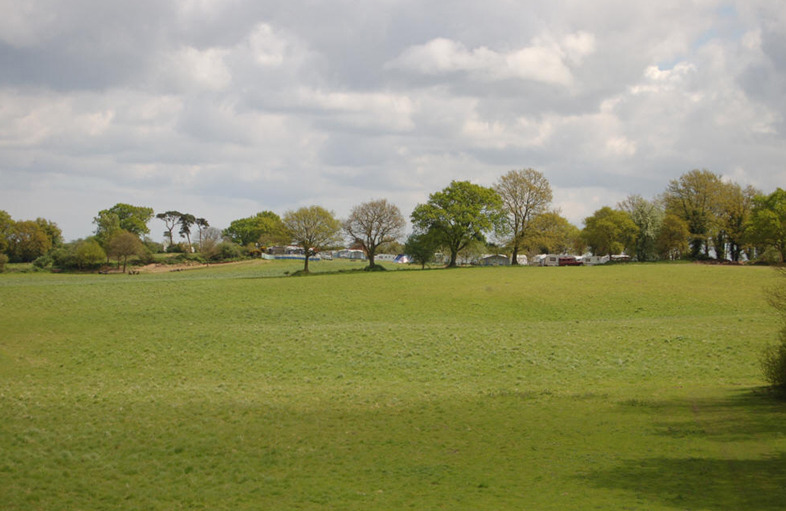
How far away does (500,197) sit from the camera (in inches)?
3442

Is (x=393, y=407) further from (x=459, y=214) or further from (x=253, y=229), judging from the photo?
(x=253, y=229)

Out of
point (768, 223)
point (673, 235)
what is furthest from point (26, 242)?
point (768, 223)

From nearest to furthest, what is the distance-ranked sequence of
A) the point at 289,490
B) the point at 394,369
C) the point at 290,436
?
the point at 289,490 → the point at 290,436 → the point at 394,369

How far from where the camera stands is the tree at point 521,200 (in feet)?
285

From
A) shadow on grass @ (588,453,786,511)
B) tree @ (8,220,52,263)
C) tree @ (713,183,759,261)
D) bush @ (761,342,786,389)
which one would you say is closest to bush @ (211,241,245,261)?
tree @ (8,220,52,263)

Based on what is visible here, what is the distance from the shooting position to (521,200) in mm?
87938

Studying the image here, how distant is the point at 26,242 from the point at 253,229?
68970 millimetres

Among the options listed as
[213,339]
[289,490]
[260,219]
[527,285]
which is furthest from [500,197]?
[260,219]

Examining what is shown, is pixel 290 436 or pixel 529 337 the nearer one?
pixel 290 436

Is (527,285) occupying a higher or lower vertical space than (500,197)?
lower

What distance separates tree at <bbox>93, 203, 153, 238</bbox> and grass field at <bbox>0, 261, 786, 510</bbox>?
4199 inches

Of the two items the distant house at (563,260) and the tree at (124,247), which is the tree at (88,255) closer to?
the tree at (124,247)

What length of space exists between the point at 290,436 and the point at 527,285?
42.9m

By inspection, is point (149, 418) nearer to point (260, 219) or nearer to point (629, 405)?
point (629, 405)
